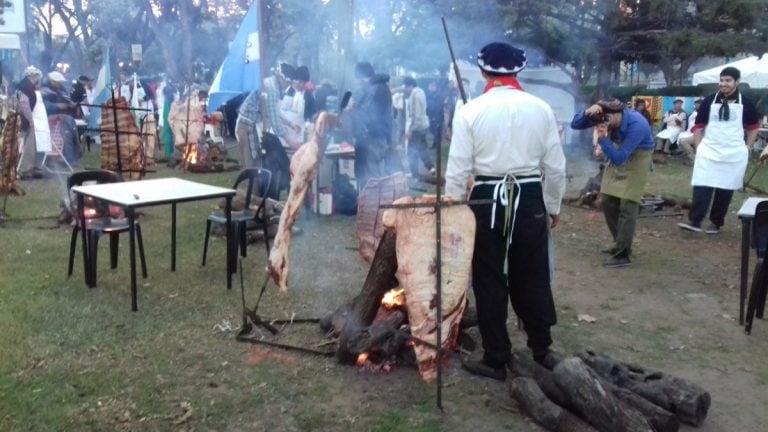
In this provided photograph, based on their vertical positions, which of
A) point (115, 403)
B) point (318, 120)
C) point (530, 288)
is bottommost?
point (115, 403)

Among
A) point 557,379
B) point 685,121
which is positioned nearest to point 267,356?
point 557,379

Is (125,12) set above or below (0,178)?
above

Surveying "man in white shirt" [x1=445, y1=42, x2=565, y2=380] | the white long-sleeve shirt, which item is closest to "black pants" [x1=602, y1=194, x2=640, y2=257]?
"man in white shirt" [x1=445, y1=42, x2=565, y2=380]

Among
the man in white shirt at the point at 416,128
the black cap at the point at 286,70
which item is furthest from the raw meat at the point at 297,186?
the man in white shirt at the point at 416,128

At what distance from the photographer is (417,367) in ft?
14.6

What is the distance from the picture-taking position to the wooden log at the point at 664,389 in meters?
3.76

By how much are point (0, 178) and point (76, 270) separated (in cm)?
397

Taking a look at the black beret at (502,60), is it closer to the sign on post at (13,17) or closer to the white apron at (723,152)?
the white apron at (723,152)

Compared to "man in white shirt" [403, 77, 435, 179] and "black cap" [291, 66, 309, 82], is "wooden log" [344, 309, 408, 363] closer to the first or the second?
"black cap" [291, 66, 309, 82]

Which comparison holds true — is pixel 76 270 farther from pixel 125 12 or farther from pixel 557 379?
pixel 125 12

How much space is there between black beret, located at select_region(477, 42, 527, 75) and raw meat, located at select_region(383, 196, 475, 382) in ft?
2.79

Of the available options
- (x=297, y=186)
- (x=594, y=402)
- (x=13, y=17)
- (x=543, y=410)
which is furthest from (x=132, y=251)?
(x=13, y=17)

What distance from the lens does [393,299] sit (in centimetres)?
490

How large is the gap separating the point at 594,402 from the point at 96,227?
444 cm
